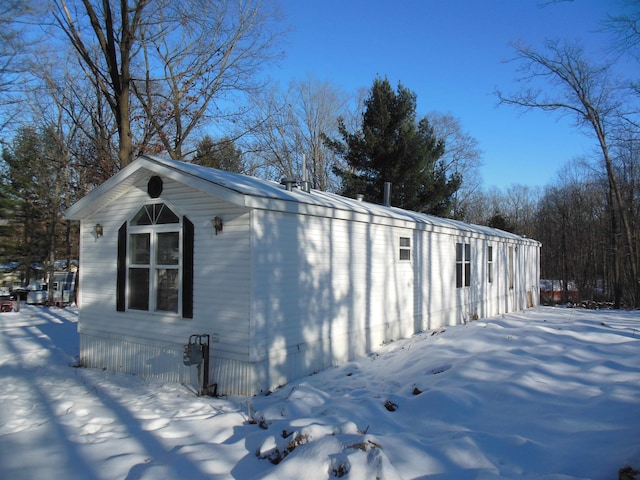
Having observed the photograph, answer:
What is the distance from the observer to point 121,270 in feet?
25.3

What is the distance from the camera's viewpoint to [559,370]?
5406 millimetres

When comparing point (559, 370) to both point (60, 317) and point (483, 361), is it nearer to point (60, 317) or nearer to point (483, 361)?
point (483, 361)

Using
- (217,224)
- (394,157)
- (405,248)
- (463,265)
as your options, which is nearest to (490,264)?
(463,265)

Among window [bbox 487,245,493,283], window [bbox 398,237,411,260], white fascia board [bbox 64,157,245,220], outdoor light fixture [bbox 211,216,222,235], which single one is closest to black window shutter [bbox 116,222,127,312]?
white fascia board [bbox 64,157,245,220]

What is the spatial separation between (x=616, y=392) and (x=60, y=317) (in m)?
15.8

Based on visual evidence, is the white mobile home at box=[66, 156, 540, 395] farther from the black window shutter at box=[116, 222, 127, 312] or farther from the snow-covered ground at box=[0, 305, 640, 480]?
the snow-covered ground at box=[0, 305, 640, 480]

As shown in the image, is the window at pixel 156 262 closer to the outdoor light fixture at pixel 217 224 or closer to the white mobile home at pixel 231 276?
the white mobile home at pixel 231 276

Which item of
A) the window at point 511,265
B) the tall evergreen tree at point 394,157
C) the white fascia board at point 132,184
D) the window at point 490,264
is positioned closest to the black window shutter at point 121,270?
the white fascia board at point 132,184

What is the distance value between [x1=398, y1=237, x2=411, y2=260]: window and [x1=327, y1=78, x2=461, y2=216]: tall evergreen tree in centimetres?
1244

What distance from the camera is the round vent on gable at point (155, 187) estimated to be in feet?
23.6

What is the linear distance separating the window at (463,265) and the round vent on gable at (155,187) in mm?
8530

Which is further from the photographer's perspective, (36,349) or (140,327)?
(36,349)

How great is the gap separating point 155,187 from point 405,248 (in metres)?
5.50

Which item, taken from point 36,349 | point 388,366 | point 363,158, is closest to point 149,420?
point 388,366
